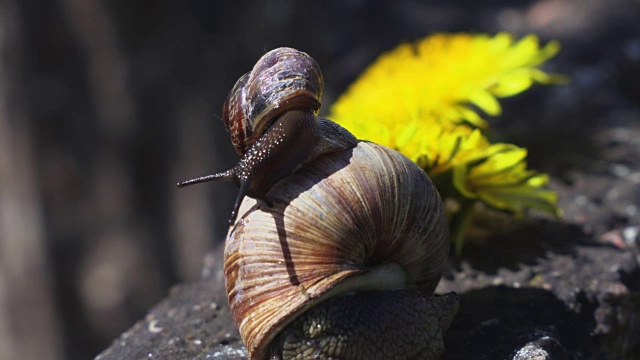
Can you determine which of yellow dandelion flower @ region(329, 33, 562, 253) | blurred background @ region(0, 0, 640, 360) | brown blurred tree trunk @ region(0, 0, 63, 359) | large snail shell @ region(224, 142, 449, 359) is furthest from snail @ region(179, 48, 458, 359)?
brown blurred tree trunk @ region(0, 0, 63, 359)

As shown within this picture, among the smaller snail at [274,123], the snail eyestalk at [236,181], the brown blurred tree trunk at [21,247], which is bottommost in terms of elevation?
the brown blurred tree trunk at [21,247]

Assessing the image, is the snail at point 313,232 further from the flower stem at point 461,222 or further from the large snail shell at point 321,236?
the flower stem at point 461,222

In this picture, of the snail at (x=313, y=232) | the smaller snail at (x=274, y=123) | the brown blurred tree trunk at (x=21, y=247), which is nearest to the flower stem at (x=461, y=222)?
the snail at (x=313, y=232)

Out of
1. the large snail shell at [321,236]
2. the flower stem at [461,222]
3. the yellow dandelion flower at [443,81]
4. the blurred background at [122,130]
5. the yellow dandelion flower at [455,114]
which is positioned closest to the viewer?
the large snail shell at [321,236]

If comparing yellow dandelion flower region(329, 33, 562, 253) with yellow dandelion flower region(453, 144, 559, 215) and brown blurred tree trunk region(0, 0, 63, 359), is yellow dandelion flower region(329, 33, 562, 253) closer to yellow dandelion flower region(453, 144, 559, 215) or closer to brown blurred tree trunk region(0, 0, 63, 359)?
yellow dandelion flower region(453, 144, 559, 215)

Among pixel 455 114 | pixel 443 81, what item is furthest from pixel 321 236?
pixel 443 81
